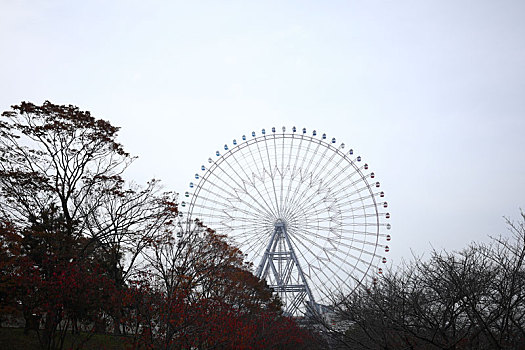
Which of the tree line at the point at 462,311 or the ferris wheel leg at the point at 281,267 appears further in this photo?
the ferris wheel leg at the point at 281,267

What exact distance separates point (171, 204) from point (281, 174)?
15.1m

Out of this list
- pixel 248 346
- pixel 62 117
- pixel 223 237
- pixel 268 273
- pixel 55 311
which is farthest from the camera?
pixel 268 273

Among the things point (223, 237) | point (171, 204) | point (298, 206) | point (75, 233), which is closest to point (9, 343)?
point (75, 233)

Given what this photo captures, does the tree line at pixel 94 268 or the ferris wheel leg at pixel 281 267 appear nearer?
the tree line at pixel 94 268

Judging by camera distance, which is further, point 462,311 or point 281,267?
point 281,267

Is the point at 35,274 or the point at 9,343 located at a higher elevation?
the point at 35,274

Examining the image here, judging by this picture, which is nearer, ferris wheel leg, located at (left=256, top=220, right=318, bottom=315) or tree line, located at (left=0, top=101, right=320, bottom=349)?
tree line, located at (left=0, top=101, right=320, bottom=349)

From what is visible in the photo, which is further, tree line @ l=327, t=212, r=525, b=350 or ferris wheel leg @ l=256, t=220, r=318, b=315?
ferris wheel leg @ l=256, t=220, r=318, b=315

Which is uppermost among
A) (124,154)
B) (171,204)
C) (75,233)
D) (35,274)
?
(124,154)

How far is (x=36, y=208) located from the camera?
18.0m

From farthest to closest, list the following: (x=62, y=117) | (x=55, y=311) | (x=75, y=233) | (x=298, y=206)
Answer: (x=298, y=206), (x=75, y=233), (x=62, y=117), (x=55, y=311)

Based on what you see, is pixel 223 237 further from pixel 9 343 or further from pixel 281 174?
pixel 9 343

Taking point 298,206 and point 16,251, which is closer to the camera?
point 16,251

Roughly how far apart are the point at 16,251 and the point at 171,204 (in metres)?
6.71
